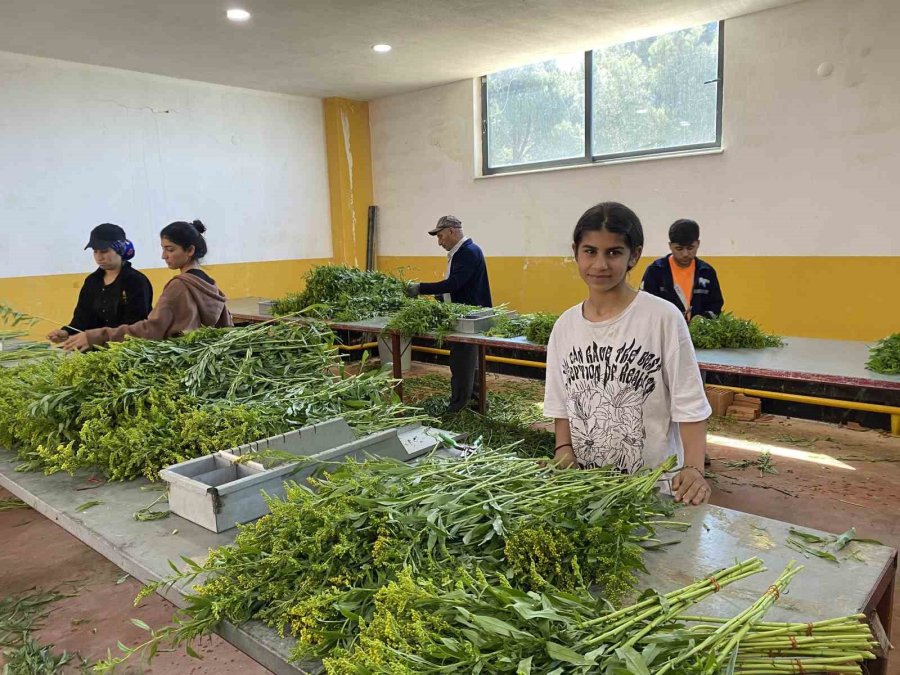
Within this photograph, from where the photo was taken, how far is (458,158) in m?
8.67

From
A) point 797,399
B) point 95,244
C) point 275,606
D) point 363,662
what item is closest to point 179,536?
point 275,606

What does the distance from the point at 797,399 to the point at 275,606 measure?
5539 mm

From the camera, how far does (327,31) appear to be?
6.26 m

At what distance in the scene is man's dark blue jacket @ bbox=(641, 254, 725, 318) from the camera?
4.29 meters

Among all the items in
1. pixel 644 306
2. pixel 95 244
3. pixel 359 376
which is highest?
pixel 95 244

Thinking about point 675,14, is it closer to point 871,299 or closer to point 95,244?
point 871,299

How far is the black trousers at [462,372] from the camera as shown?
555 centimetres

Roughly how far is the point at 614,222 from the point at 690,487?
0.78 metres

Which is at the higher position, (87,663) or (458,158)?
(458,158)

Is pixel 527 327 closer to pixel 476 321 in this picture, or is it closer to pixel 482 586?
pixel 476 321

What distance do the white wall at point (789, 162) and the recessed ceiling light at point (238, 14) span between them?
12.0 feet

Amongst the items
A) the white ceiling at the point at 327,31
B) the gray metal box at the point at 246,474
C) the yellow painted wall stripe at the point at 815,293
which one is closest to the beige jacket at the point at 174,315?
the gray metal box at the point at 246,474

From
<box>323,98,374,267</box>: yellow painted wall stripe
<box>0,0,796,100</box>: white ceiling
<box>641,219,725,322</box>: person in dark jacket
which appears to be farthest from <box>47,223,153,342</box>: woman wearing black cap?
<box>323,98,374,267</box>: yellow painted wall stripe

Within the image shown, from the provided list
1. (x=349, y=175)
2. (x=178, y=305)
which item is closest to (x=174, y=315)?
(x=178, y=305)
